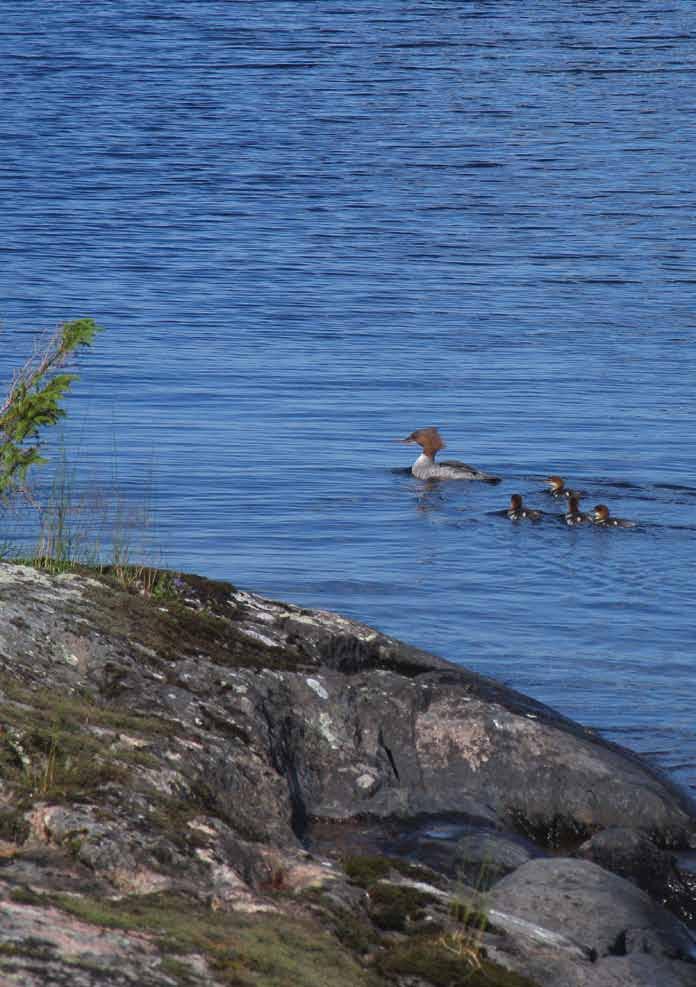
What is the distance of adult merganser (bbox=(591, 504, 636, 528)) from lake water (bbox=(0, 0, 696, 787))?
193mm

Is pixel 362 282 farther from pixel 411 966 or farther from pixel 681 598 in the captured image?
pixel 411 966

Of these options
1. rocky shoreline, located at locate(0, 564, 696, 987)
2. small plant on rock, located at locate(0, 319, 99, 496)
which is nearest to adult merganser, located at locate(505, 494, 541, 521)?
rocky shoreline, located at locate(0, 564, 696, 987)

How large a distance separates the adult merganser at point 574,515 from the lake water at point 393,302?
0.28 meters

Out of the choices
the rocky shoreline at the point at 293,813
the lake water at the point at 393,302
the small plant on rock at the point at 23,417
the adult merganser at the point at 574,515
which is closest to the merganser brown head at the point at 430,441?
the lake water at the point at 393,302

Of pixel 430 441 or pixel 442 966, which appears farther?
pixel 430 441

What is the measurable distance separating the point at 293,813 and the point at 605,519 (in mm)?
11083

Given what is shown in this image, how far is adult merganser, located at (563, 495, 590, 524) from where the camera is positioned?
1931 centimetres

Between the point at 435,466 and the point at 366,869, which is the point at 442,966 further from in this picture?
the point at 435,466

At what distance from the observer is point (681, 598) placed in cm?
1627

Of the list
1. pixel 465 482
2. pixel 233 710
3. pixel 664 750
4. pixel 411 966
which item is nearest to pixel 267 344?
pixel 465 482

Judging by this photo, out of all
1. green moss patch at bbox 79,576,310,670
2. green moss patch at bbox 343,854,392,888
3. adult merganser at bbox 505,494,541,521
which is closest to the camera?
green moss patch at bbox 343,854,392,888

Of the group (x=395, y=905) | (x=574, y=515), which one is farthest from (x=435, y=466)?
(x=395, y=905)

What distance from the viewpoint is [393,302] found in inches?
1240

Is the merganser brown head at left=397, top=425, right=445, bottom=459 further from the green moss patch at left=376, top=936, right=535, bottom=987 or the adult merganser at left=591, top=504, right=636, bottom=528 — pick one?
the green moss patch at left=376, top=936, right=535, bottom=987
